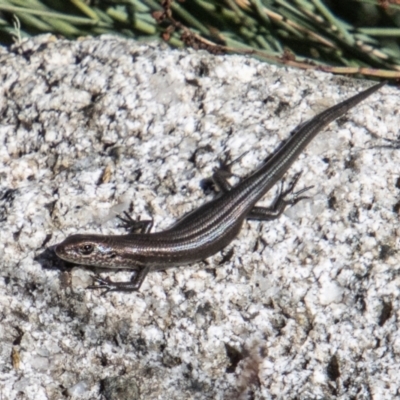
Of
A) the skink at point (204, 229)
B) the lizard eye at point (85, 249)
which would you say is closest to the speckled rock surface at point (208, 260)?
the skink at point (204, 229)

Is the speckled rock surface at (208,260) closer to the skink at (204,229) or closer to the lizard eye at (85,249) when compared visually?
the skink at (204,229)

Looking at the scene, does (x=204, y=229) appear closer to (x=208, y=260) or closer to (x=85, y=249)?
(x=208, y=260)

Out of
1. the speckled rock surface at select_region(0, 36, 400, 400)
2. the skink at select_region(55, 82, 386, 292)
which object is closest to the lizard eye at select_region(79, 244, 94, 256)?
the skink at select_region(55, 82, 386, 292)

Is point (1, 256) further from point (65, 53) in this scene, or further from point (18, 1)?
point (18, 1)

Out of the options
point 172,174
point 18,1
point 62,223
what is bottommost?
point 62,223

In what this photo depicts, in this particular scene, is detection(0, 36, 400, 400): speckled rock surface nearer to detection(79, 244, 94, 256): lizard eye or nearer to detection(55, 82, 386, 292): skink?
detection(55, 82, 386, 292): skink

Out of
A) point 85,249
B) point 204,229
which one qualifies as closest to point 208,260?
point 204,229

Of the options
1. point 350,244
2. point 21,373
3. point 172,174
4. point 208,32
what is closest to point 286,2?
point 208,32
